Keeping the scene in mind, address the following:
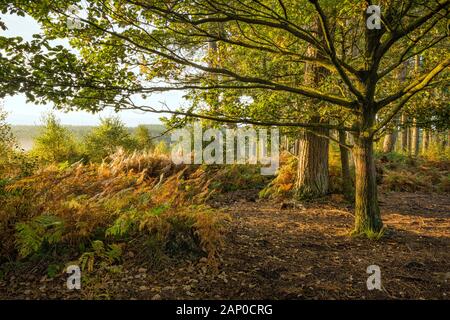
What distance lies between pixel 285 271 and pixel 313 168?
4007 mm

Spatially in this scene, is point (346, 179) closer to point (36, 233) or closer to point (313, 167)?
point (313, 167)

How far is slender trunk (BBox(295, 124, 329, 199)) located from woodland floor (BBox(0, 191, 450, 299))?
1.77 m

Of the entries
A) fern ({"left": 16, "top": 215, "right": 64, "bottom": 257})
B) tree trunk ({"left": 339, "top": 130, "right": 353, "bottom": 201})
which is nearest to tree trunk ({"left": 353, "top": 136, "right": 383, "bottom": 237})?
tree trunk ({"left": 339, "top": 130, "right": 353, "bottom": 201})

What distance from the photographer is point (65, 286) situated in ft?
10.0

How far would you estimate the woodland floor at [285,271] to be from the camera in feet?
Result: 9.98

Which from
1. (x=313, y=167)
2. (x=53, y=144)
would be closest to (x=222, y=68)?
(x=313, y=167)

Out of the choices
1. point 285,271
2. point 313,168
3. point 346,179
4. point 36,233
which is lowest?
point 285,271

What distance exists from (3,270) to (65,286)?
30.8 inches

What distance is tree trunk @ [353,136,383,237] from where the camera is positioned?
15.1 feet

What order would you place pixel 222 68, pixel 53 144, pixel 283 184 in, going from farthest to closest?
1. pixel 53 144
2. pixel 283 184
3. pixel 222 68

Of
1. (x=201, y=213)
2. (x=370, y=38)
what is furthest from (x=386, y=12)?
(x=201, y=213)

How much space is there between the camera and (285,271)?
352cm

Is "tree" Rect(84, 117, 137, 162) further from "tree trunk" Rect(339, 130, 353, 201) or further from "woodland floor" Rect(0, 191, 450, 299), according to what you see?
"woodland floor" Rect(0, 191, 450, 299)
